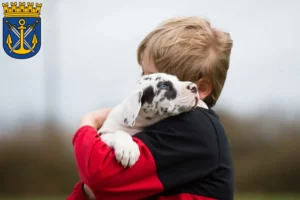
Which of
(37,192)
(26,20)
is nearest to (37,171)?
(37,192)

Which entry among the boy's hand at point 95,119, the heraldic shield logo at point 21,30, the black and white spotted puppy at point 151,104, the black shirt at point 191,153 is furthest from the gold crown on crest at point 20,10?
the black shirt at point 191,153

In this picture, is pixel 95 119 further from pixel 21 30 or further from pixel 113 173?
pixel 21 30

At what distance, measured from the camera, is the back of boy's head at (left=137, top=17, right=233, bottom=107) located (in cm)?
152

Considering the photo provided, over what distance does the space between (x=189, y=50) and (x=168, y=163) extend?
339 mm

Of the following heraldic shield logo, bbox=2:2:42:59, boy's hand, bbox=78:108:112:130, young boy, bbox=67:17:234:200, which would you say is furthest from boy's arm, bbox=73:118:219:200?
heraldic shield logo, bbox=2:2:42:59

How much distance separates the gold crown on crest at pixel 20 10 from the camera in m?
2.94

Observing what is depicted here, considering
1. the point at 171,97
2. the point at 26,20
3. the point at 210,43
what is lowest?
the point at 26,20

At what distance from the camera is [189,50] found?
59.9 inches

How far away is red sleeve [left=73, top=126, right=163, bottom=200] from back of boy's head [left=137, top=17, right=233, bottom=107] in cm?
28

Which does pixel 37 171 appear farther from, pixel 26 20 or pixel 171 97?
pixel 171 97

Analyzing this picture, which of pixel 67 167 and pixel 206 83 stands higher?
pixel 206 83

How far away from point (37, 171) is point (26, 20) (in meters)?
0.84

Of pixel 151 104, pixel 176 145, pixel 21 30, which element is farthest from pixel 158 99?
pixel 21 30

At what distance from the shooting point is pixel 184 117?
1415 millimetres
